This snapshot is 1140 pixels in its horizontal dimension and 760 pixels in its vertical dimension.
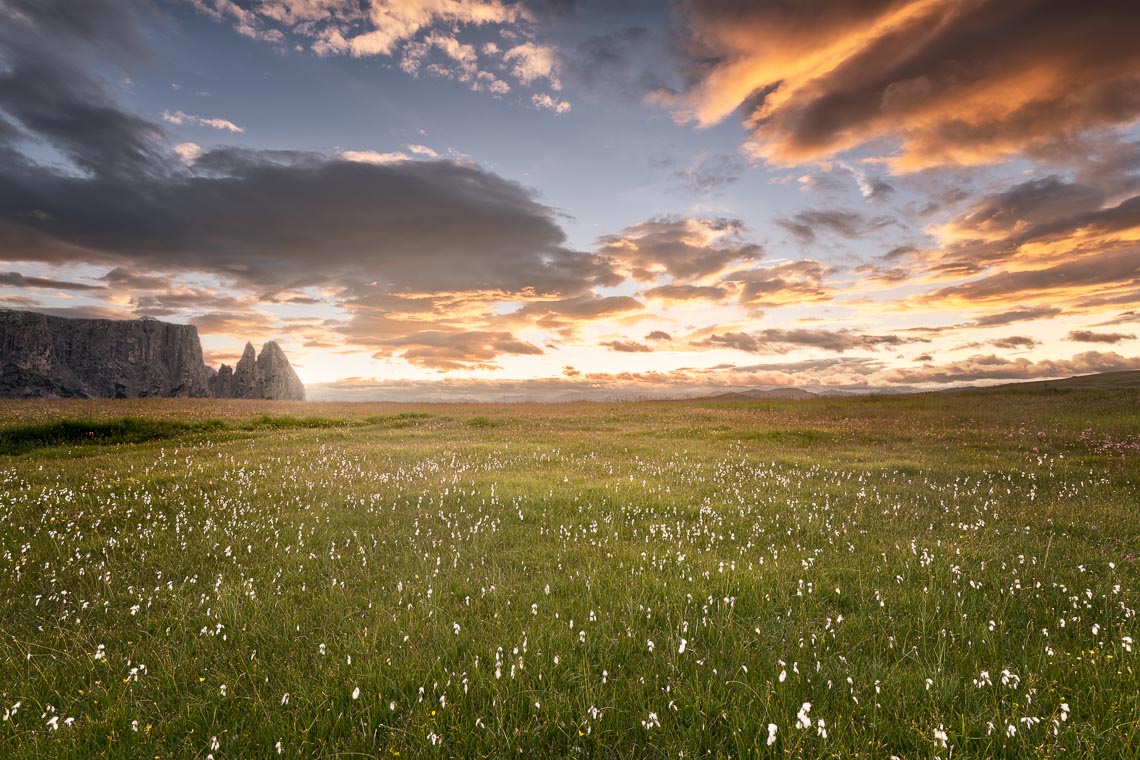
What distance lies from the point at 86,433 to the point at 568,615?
30.6 meters

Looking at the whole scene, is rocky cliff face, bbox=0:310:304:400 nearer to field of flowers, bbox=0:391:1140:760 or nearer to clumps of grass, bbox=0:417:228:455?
clumps of grass, bbox=0:417:228:455

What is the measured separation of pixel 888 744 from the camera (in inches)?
147

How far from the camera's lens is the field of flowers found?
3982mm

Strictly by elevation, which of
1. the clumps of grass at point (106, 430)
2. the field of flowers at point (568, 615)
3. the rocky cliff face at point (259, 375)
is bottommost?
the field of flowers at point (568, 615)

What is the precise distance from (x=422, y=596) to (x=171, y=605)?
127 inches

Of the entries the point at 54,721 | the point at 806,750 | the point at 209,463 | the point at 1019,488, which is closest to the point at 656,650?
the point at 806,750

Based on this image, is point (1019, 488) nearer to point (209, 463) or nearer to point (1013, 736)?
point (1013, 736)

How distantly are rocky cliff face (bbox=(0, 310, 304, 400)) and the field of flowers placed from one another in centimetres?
17722

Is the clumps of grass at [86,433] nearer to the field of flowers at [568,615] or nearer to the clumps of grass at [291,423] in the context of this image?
the clumps of grass at [291,423]

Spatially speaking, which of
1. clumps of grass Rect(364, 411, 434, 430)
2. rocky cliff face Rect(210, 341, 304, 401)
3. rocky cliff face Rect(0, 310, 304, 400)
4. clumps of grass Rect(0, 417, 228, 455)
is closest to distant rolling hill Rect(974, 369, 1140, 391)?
clumps of grass Rect(364, 411, 434, 430)

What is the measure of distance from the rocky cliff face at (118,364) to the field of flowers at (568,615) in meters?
177

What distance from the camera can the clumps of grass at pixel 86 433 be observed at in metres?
22.7

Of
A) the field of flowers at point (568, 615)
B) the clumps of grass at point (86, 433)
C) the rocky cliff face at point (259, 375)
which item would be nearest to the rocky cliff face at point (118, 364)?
the rocky cliff face at point (259, 375)

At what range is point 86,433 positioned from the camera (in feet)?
81.9
